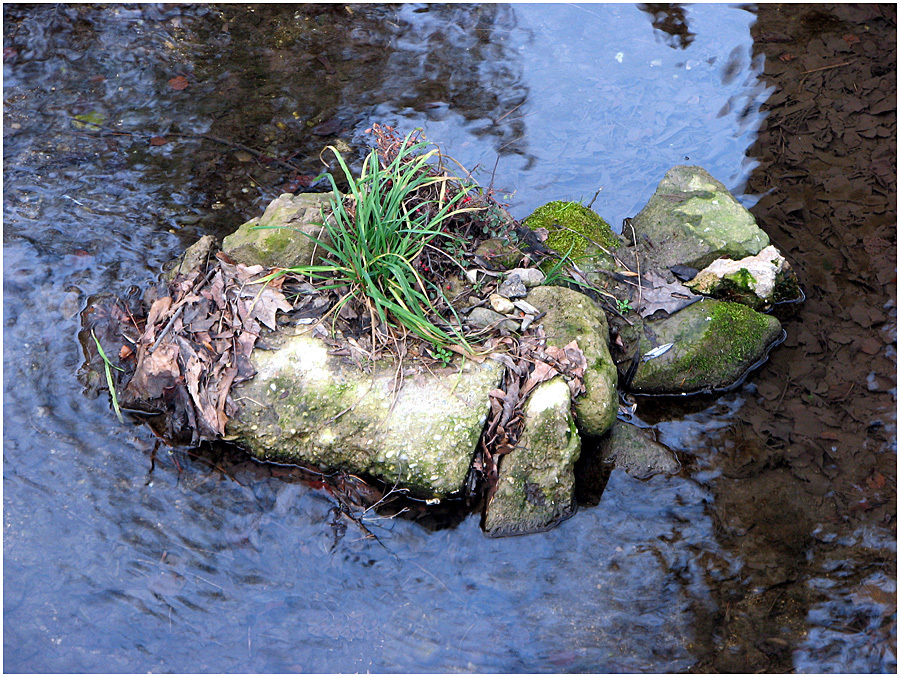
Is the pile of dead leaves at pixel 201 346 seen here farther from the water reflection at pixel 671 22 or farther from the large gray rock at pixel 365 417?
the water reflection at pixel 671 22

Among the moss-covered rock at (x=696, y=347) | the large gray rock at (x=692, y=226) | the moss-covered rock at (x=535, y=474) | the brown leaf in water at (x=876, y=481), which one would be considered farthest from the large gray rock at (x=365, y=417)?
the brown leaf in water at (x=876, y=481)

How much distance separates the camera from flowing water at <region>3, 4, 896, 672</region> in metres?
3.27

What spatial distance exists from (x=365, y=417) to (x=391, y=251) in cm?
103

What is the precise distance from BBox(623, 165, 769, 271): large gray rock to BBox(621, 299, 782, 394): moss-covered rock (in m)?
0.51

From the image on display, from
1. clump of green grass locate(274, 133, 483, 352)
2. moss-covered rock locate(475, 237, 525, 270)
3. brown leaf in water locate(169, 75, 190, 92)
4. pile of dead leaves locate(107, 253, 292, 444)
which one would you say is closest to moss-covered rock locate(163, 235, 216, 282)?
pile of dead leaves locate(107, 253, 292, 444)

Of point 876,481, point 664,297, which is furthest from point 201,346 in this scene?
point 876,481

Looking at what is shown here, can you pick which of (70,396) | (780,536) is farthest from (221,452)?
(780,536)

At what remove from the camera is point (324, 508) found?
3709 mm

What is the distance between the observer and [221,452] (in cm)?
391

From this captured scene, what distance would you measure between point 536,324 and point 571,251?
799 millimetres

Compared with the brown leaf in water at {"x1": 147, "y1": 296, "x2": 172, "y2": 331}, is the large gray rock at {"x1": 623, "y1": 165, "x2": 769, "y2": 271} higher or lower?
higher

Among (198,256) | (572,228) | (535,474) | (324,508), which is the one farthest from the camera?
(572,228)

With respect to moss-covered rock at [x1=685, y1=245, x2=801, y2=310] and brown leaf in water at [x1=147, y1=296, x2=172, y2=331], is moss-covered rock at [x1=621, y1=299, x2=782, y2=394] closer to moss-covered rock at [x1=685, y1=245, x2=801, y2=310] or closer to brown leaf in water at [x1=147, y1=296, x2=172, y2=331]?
moss-covered rock at [x1=685, y1=245, x2=801, y2=310]

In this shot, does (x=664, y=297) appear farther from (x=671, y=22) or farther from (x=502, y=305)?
(x=671, y=22)
